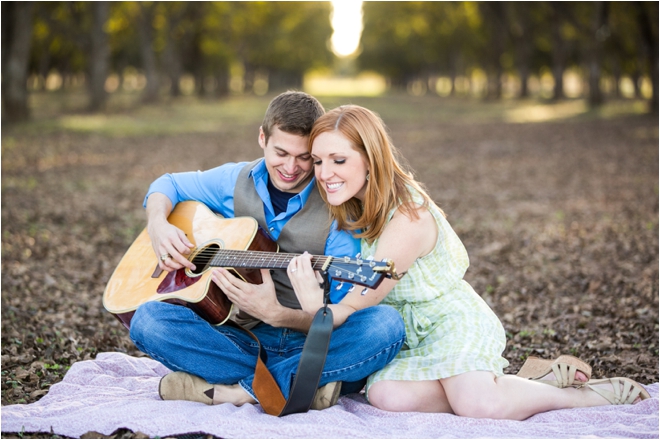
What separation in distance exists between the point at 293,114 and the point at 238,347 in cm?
134

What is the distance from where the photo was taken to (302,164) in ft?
12.9

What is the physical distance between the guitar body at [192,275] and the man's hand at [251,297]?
0.13 meters

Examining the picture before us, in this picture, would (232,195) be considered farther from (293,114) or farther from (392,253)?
(392,253)

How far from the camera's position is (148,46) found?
99.7 feet

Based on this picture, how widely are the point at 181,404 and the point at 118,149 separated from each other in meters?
12.9

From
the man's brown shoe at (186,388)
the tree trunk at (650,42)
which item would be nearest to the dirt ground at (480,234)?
the man's brown shoe at (186,388)

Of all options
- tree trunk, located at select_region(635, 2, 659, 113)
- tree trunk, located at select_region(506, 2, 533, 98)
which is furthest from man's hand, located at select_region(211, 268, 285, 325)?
tree trunk, located at select_region(506, 2, 533, 98)

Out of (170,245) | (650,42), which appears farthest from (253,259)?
(650,42)

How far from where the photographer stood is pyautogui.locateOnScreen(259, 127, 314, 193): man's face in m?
3.86

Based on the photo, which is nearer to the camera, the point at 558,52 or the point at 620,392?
the point at 620,392

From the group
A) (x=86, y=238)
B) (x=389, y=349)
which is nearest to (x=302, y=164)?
(x=389, y=349)

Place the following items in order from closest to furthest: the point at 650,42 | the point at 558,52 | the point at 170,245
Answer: the point at 170,245, the point at 650,42, the point at 558,52

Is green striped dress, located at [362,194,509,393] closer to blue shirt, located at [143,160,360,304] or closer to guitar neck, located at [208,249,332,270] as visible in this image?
blue shirt, located at [143,160,360,304]

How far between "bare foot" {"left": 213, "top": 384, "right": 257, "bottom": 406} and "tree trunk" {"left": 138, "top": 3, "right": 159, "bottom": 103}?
28439 mm
